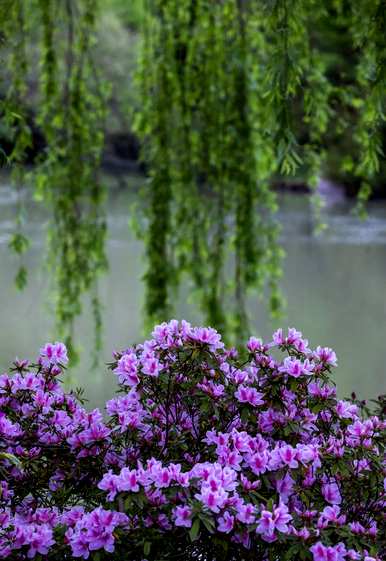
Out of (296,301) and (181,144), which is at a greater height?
(181,144)

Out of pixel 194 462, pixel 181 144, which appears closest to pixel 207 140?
pixel 181 144

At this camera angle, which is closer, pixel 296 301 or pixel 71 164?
pixel 71 164

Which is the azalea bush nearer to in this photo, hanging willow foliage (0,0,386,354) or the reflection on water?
hanging willow foliage (0,0,386,354)

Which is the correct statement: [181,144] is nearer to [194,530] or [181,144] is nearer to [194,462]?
[194,462]

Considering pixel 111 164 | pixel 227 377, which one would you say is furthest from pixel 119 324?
pixel 111 164

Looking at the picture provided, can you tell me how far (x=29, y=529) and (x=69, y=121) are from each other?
9.57 ft

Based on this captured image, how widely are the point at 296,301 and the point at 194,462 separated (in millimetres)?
7808

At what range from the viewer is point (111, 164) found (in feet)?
68.7

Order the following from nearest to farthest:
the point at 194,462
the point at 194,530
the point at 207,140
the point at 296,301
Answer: the point at 194,530
the point at 194,462
the point at 207,140
the point at 296,301

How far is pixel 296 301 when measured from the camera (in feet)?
30.2

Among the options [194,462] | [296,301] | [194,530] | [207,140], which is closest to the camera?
[194,530]

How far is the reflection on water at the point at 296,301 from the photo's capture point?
265 inches

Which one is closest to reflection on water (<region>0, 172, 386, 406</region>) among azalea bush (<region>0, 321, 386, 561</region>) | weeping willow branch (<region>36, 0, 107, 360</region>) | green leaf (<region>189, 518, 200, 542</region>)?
weeping willow branch (<region>36, 0, 107, 360</region>)

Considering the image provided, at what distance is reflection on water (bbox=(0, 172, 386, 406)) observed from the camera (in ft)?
22.0
